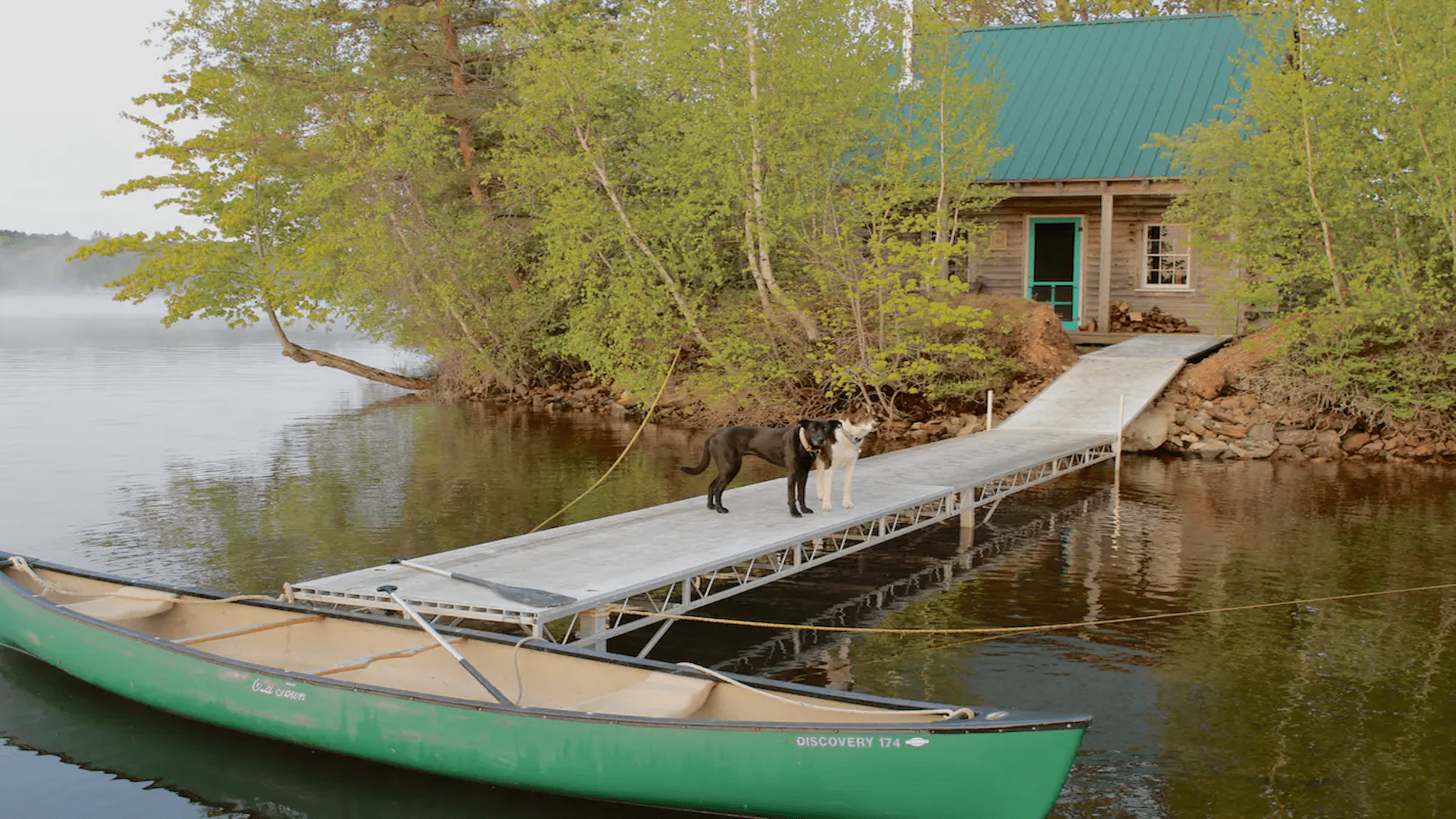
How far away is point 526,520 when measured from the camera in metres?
15.4

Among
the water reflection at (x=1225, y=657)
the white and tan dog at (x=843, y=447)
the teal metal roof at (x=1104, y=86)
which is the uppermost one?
the teal metal roof at (x=1104, y=86)

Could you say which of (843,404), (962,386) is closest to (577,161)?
(843,404)

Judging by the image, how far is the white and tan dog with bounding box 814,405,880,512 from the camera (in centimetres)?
1096

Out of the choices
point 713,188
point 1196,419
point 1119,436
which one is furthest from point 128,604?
point 1196,419

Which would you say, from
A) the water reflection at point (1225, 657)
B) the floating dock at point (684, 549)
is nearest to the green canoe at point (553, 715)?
the floating dock at point (684, 549)

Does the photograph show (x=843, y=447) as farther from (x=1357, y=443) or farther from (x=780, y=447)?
(x=1357, y=443)

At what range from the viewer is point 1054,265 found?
2756 cm

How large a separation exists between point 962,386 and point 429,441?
423 inches

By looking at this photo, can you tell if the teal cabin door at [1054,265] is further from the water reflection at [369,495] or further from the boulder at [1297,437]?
the water reflection at [369,495]

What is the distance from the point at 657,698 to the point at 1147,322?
2161 cm

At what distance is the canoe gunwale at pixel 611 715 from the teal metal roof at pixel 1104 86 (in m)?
19.7

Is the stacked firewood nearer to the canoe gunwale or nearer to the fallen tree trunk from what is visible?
the fallen tree trunk

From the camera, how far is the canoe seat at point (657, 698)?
22.9 ft

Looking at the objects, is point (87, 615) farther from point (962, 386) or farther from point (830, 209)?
point (962, 386)
